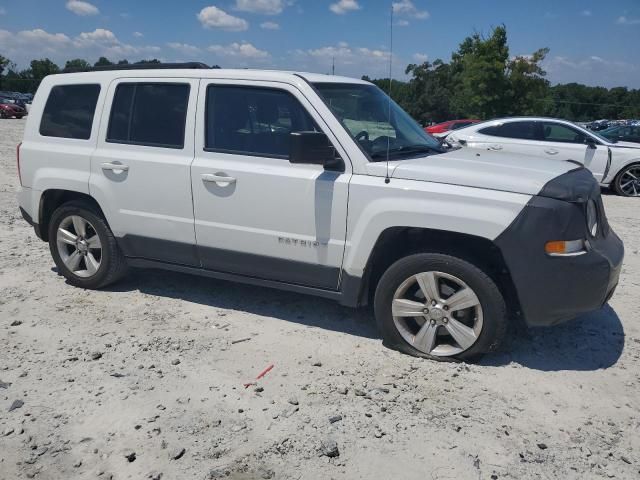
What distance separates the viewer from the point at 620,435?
322 centimetres

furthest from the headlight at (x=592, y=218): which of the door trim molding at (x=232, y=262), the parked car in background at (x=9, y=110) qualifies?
the parked car in background at (x=9, y=110)

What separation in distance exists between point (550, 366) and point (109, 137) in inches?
158

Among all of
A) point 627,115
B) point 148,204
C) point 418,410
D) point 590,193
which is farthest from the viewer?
point 627,115

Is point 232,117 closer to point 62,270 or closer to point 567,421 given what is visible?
point 62,270

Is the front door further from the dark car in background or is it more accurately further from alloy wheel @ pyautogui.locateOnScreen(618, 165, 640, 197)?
the dark car in background

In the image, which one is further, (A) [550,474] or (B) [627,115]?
(B) [627,115]

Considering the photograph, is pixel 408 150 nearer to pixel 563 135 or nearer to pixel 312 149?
pixel 312 149

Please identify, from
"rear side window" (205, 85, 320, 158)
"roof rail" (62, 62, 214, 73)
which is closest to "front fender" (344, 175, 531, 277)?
"rear side window" (205, 85, 320, 158)

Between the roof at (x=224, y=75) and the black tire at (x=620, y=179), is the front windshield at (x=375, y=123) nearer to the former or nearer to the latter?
the roof at (x=224, y=75)

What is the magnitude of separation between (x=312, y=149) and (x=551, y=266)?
173 cm

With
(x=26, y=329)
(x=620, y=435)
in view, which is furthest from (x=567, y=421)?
(x=26, y=329)

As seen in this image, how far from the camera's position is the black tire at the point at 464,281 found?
3.76 metres

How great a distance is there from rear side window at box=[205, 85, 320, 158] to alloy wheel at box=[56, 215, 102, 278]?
63.4 inches

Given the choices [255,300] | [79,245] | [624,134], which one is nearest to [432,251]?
[255,300]
